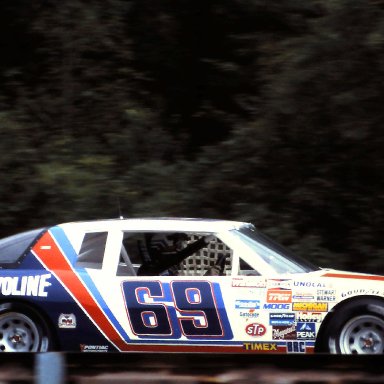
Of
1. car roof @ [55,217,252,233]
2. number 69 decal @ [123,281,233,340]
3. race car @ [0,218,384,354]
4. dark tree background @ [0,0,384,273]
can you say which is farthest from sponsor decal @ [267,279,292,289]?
dark tree background @ [0,0,384,273]

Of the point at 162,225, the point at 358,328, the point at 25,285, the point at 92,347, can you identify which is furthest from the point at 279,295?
the point at 25,285

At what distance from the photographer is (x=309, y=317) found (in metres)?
8.10

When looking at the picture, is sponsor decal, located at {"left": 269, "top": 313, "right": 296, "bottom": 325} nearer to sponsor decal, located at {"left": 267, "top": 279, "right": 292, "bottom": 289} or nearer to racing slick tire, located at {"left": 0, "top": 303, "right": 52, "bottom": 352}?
sponsor decal, located at {"left": 267, "top": 279, "right": 292, "bottom": 289}

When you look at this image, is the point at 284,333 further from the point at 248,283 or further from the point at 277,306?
the point at 248,283

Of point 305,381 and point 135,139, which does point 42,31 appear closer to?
point 135,139

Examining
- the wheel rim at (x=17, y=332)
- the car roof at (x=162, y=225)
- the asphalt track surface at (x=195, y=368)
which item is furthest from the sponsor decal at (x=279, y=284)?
the asphalt track surface at (x=195, y=368)

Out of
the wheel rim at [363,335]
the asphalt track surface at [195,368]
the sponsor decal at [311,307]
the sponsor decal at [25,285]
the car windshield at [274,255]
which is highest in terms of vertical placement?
the car windshield at [274,255]

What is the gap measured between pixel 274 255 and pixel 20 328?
2442mm

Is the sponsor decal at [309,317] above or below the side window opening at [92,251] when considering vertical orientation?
below

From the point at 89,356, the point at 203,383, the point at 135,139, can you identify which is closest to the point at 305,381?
the point at 203,383

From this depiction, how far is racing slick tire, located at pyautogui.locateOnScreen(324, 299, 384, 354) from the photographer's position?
803 centimetres

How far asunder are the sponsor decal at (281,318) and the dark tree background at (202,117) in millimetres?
4906

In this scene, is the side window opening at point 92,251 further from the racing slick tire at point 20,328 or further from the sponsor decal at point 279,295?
the sponsor decal at point 279,295

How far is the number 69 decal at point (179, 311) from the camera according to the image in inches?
321
